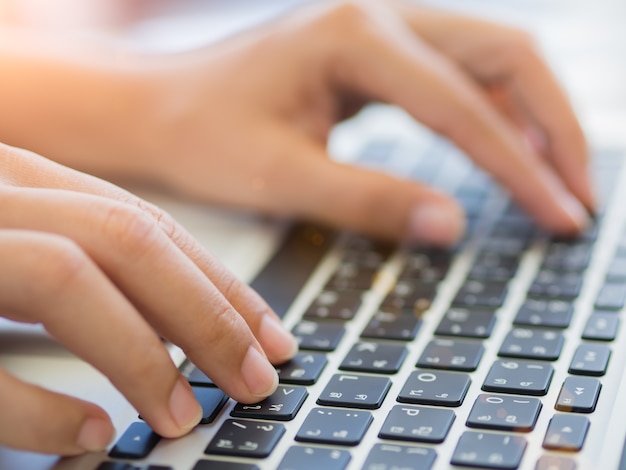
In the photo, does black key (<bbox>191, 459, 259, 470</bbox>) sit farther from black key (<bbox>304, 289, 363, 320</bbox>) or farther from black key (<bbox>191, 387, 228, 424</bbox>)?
black key (<bbox>304, 289, 363, 320</bbox>)

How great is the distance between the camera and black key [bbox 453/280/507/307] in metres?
0.57

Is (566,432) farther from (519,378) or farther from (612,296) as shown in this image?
(612,296)

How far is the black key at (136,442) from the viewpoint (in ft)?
1.41

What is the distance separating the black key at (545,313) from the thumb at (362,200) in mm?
126

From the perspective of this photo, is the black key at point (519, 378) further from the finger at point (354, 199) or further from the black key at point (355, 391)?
the finger at point (354, 199)

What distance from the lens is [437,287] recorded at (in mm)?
609

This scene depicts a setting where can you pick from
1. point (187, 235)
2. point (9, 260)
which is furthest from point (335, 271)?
point (9, 260)

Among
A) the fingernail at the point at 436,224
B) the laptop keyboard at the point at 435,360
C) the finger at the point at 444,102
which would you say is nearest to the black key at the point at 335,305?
the laptop keyboard at the point at 435,360

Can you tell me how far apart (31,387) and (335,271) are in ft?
0.91

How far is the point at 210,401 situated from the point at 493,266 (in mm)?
269

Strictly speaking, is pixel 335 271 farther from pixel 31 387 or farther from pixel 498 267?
pixel 31 387

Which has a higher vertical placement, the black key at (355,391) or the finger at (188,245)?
the finger at (188,245)

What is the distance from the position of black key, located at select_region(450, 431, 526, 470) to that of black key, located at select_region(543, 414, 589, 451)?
1 centimetres

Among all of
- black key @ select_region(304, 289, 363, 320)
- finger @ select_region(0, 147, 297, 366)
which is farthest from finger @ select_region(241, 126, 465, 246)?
finger @ select_region(0, 147, 297, 366)
